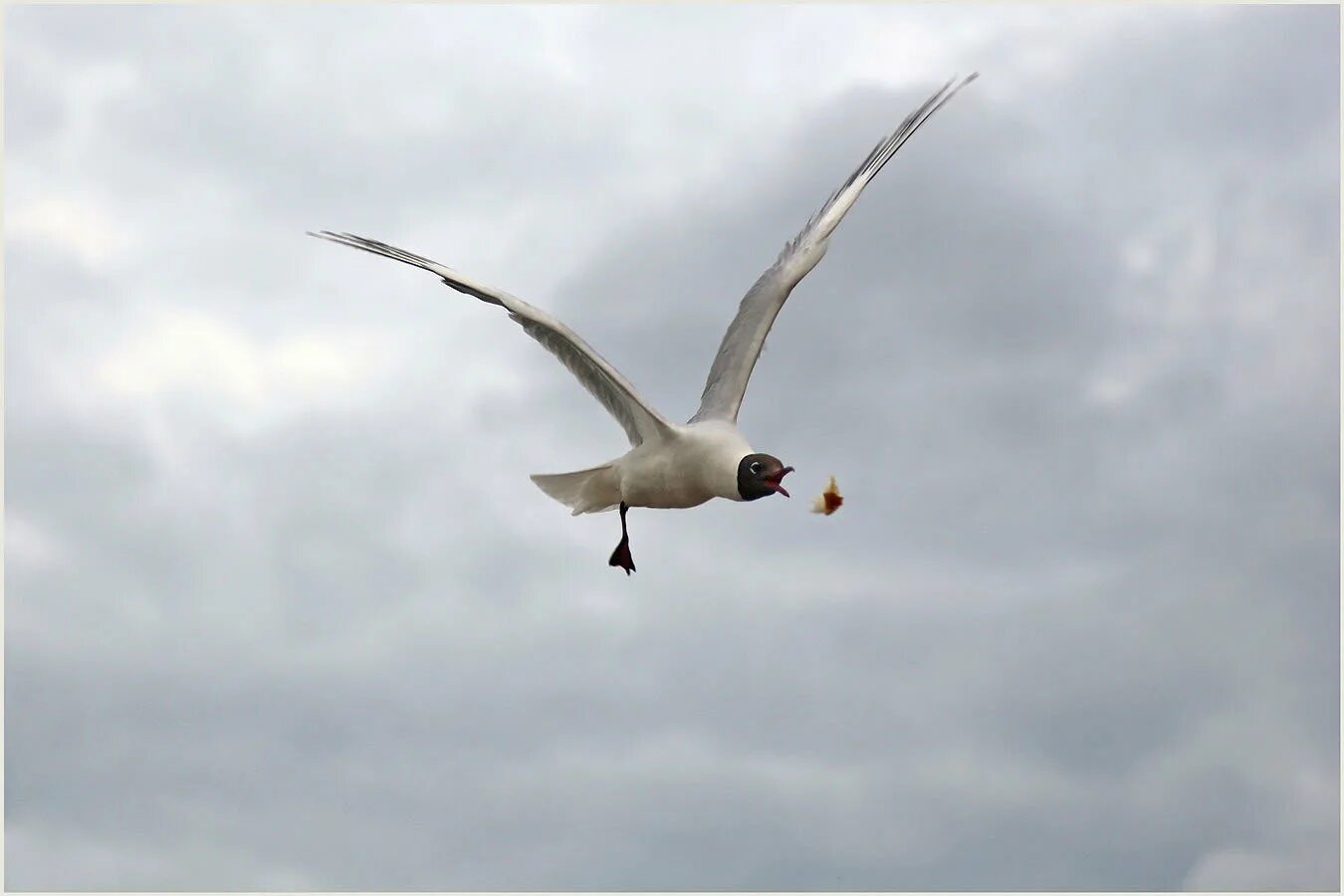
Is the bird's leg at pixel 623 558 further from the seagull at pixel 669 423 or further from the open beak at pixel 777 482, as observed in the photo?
the open beak at pixel 777 482

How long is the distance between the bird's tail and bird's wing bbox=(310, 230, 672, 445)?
642 mm

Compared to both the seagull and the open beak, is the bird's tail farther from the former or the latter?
the open beak

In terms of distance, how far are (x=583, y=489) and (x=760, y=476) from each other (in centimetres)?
305

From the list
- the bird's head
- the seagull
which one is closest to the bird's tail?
the seagull

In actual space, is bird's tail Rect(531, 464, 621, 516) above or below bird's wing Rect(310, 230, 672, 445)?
below

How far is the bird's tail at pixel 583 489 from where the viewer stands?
18172 millimetres

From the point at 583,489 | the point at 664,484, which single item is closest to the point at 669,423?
the point at 664,484

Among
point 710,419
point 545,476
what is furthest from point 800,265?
point 545,476

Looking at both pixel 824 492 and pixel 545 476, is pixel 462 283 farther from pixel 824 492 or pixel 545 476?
pixel 824 492

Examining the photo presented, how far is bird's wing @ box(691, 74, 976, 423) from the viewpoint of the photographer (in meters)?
18.7

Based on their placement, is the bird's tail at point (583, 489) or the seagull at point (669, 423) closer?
the seagull at point (669, 423)

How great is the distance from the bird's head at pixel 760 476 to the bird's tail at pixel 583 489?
2.32 metres

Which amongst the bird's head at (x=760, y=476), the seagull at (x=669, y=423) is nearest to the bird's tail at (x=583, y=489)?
the seagull at (x=669, y=423)

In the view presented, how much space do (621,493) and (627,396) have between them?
1.32 metres
